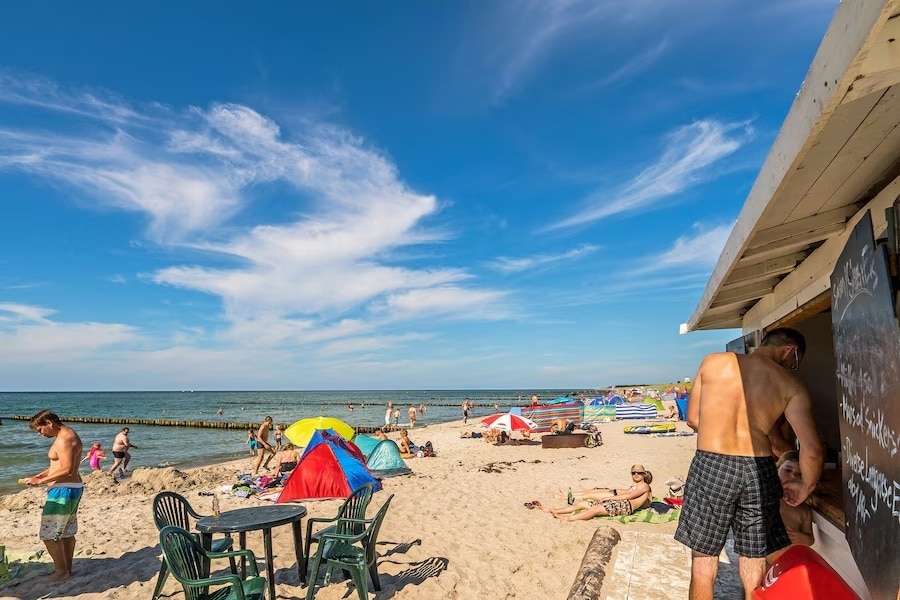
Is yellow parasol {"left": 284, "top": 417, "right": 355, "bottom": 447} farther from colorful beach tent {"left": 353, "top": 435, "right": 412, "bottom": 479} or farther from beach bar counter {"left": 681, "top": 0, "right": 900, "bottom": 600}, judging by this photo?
beach bar counter {"left": 681, "top": 0, "right": 900, "bottom": 600}

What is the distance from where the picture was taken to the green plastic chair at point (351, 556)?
181 inches

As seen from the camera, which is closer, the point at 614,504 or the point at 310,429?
the point at 614,504

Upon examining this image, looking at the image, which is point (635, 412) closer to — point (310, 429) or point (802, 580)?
point (310, 429)

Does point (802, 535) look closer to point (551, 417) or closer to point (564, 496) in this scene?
point (564, 496)

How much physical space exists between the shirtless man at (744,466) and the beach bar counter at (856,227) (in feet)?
1.89

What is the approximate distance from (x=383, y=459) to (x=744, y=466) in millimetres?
10819

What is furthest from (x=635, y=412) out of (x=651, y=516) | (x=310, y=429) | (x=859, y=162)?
(x=859, y=162)

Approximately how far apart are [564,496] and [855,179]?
776cm

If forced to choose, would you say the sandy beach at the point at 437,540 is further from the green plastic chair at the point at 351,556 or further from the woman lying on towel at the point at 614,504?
the green plastic chair at the point at 351,556

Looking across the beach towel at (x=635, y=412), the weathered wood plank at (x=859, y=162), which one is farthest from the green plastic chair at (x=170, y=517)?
the beach towel at (x=635, y=412)

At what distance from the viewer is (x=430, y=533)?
23.7 feet

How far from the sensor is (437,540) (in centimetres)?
688

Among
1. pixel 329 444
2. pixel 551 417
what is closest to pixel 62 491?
pixel 329 444

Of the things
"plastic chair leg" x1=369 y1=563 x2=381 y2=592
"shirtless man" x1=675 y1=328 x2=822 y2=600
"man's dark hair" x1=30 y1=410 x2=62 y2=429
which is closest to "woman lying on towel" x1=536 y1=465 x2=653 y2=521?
"plastic chair leg" x1=369 y1=563 x2=381 y2=592
